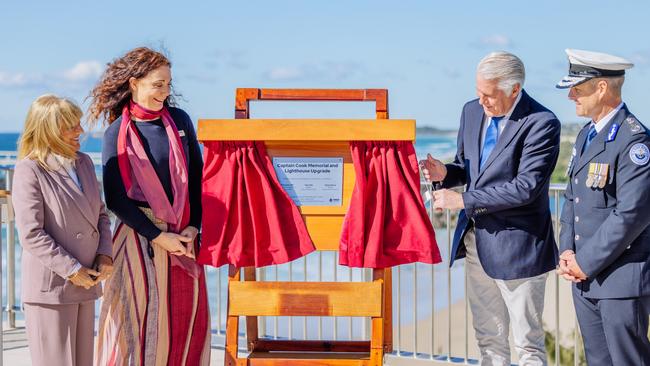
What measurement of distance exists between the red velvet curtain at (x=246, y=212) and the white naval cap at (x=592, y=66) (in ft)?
3.89

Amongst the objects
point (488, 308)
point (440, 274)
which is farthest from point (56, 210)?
point (440, 274)

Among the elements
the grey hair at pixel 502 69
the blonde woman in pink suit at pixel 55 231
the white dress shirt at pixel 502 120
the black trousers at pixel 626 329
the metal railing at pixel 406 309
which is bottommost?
the metal railing at pixel 406 309

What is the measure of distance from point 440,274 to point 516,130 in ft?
58.1

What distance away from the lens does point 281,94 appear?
13.1ft

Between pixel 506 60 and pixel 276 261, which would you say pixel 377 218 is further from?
pixel 506 60

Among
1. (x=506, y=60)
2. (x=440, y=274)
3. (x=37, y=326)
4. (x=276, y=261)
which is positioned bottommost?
(x=440, y=274)

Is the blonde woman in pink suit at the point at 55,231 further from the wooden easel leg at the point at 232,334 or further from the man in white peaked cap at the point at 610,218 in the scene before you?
the man in white peaked cap at the point at 610,218

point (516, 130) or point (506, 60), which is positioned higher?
point (506, 60)

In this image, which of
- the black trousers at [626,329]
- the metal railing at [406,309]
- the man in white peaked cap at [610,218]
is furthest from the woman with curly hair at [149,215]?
the black trousers at [626,329]

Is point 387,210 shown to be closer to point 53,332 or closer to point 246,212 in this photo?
point 246,212

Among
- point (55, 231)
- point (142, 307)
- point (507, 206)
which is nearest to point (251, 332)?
point (142, 307)

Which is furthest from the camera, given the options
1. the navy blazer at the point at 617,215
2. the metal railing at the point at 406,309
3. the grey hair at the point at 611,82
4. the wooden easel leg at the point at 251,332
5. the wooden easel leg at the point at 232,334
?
the metal railing at the point at 406,309

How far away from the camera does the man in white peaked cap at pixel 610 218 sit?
3.52m

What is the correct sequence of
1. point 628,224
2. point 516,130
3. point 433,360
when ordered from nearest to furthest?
point 628,224 → point 516,130 → point 433,360
